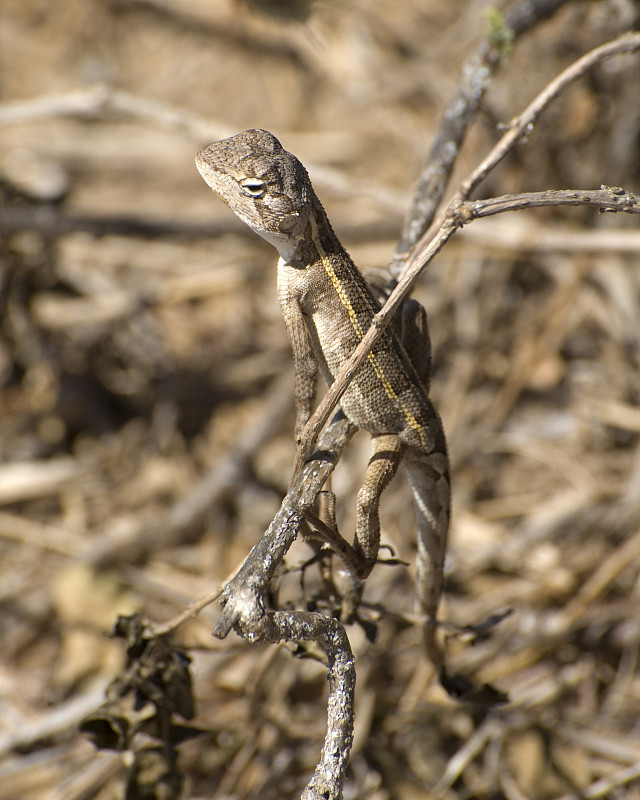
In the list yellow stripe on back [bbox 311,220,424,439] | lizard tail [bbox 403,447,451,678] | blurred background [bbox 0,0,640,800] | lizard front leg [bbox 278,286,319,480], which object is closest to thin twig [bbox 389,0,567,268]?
yellow stripe on back [bbox 311,220,424,439]

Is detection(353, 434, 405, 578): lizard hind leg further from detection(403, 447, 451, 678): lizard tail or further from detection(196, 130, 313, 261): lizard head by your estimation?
detection(196, 130, 313, 261): lizard head

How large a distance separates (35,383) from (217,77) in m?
4.38

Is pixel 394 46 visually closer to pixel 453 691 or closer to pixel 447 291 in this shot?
pixel 447 291

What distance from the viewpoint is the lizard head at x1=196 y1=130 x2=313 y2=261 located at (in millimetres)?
2689

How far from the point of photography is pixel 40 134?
807 cm

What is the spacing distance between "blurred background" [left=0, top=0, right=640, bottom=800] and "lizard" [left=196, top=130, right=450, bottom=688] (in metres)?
0.74

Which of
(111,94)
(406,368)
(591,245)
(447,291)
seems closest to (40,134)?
(111,94)

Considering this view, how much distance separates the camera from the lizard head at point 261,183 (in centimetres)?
269

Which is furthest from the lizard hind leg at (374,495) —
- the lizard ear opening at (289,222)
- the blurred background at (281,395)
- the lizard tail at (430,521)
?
the lizard ear opening at (289,222)

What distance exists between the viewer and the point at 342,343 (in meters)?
2.79

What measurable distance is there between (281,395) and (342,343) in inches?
123

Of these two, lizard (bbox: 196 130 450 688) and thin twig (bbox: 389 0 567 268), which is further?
thin twig (bbox: 389 0 567 268)

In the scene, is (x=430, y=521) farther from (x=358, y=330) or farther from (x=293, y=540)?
(x=293, y=540)

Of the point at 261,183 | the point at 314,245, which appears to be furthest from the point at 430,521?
the point at 261,183
